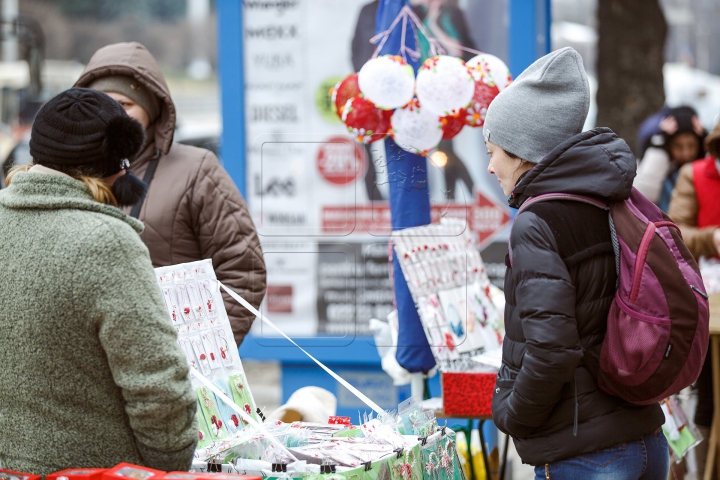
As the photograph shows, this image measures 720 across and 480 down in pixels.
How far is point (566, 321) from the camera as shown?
7.08 feet

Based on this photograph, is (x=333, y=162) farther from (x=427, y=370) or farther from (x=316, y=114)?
(x=427, y=370)

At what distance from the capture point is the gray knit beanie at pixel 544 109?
2.35 meters

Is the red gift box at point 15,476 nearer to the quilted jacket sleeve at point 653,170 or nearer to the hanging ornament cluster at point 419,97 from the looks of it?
the hanging ornament cluster at point 419,97

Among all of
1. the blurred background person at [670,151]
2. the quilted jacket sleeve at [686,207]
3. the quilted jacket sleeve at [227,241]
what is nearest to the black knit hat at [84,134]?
the quilted jacket sleeve at [227,241]

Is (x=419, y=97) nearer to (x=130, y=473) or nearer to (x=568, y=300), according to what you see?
(x=568, y=300)

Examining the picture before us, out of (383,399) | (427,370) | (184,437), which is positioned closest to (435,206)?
(383,399)

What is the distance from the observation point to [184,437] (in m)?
1.96

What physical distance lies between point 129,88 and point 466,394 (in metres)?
1.63

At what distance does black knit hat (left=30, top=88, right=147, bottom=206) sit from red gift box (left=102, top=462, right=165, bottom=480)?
65 centimetres

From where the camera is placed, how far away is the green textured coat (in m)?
1.83

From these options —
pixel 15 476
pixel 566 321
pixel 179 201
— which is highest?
pixel 179 201

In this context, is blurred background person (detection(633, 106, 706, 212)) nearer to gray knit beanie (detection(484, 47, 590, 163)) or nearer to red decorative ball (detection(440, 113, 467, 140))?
red decorative ball (detection(440, 113, 467, 140))

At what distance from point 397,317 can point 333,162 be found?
181 cm

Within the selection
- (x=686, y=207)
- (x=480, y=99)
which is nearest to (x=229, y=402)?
Result: (x=480, y=99)
